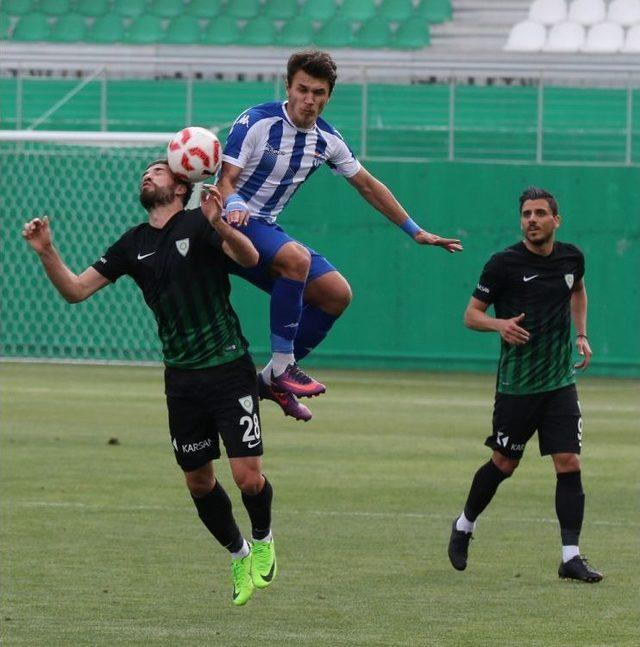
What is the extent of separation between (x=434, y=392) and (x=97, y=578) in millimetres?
14643

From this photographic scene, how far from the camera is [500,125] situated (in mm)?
28578

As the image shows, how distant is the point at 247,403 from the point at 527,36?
25637mm

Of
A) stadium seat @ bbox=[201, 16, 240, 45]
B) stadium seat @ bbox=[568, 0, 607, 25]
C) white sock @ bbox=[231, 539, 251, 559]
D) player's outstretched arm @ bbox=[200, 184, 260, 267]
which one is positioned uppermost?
stadium seat @ bbox=[568, 0, 607, 25]

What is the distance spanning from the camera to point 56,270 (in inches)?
339

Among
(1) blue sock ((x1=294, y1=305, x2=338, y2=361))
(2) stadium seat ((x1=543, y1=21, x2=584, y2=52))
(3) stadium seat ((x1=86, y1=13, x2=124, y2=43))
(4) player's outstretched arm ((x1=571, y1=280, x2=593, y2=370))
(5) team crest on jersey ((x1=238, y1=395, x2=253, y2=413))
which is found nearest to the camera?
(5) team crest on jersey ((x1=238, y1=395, x2=253, y2=413))

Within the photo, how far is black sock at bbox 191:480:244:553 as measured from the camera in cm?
922

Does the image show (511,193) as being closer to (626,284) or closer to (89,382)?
(626,284)

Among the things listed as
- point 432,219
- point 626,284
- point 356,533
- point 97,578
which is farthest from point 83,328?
point 97,578

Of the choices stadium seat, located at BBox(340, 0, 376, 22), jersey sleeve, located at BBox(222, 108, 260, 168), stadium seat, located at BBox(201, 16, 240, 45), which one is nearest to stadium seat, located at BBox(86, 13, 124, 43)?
stadium seat, located at BBox(201, 16, 240, 45)

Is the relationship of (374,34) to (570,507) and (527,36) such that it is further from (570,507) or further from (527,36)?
(570,507)

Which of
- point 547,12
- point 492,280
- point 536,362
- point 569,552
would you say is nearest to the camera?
point 569,552

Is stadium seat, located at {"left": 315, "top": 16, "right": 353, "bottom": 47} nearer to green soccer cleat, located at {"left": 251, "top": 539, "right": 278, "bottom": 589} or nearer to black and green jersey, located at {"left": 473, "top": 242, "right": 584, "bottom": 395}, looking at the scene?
black and green jersey, located at {"left": 473, "top": 242, "right": 584, "bottom": 395}

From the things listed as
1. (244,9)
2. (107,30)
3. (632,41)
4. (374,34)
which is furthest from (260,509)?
(244,9)

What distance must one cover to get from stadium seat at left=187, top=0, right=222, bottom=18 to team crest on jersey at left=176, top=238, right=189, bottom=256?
89.1ft
